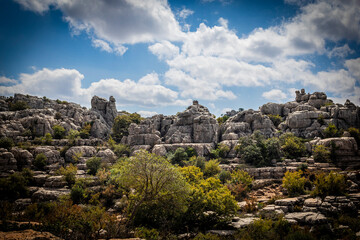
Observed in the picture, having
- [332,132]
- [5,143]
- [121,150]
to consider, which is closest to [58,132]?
[5,143]

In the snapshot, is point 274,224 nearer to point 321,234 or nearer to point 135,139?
point 321,234

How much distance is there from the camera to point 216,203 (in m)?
19.8

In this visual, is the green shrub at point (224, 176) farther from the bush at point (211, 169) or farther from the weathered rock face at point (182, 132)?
the weathered rock face at point (182, 132)

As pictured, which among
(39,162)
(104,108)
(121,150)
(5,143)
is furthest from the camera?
(104,108)

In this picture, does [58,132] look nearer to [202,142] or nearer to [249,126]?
[202,142]

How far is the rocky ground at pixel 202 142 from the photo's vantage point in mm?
23094

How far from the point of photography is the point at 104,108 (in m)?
81.6

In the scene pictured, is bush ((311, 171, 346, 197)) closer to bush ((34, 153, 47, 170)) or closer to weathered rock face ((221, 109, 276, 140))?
weathered rock face ((221, 109, 276, 140))

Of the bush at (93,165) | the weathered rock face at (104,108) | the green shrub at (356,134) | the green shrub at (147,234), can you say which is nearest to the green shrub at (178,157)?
the bush at (93,165)

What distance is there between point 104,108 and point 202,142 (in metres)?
46.4

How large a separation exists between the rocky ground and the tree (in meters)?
5.19

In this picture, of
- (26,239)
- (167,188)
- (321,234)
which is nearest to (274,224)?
(321,234)

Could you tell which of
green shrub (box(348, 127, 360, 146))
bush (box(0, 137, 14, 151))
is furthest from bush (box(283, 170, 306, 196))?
bush (box(0, 137, 14, 151))

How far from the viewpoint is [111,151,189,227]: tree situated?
1845cm
